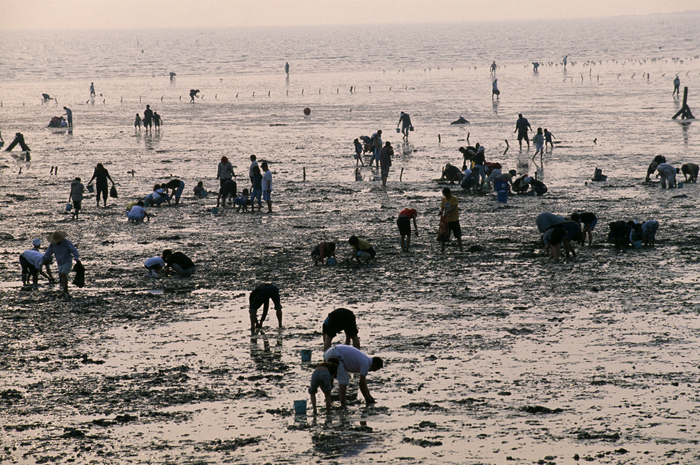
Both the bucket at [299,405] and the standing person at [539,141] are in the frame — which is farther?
the standing person at [539,141]

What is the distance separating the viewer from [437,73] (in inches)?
3669

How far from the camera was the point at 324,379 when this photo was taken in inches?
387

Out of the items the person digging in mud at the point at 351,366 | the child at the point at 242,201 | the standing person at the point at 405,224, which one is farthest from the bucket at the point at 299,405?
the child at the point at 242,201

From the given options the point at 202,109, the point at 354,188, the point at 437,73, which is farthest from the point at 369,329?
the point at 437,73

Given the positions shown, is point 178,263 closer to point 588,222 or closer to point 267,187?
point 267,187

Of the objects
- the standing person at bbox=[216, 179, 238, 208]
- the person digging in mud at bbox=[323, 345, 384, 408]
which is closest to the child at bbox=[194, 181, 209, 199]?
the standing person at bbox=[216, 179, 238, 208]

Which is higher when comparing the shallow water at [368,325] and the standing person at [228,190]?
the standing person at [228,190]

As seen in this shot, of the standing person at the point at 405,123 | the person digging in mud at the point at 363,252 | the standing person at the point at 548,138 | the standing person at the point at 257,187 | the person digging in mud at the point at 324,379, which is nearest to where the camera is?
the person digging in mud at the point at 324,379

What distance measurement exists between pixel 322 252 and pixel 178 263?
3.06m

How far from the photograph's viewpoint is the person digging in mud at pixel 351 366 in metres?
10.1

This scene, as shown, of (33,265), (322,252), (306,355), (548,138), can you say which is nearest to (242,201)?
(322,252)

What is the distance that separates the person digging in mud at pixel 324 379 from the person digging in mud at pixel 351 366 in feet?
0.50

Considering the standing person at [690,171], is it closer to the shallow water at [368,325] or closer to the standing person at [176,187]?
the shallow water at [368,325]

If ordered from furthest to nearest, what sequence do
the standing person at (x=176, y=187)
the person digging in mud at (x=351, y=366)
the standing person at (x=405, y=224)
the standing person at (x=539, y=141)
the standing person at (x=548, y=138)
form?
the standing person at (x=548, y=138), the standing person at (x=539, y=141), the standing person at (x=176, y=187), the standing person at (x=405, y=224), the person digging in mud at (x=351, y=366)
